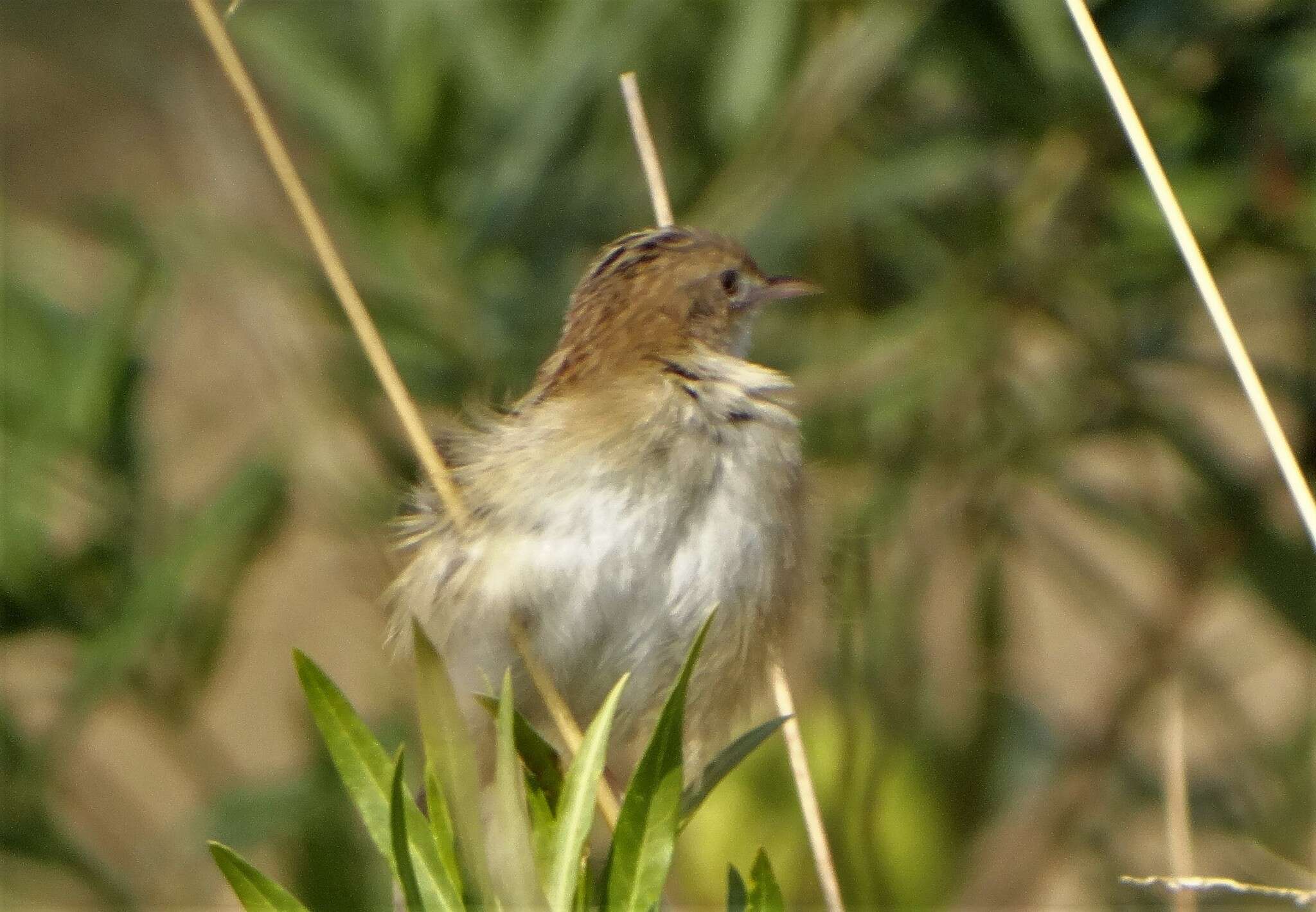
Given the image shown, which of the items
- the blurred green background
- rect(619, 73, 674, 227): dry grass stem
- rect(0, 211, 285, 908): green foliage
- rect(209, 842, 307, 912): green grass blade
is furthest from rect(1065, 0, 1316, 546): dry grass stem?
rect(0, 211, 285, 908): green foliage

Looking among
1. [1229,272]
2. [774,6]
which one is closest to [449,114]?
[774,6]

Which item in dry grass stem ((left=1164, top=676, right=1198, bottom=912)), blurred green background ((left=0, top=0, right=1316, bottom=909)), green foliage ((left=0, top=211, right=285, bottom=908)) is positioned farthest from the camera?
green foliage ((left=0, top=211, right=285, bottom=908))

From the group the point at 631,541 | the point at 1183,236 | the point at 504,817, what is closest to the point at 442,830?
the point at 504,817

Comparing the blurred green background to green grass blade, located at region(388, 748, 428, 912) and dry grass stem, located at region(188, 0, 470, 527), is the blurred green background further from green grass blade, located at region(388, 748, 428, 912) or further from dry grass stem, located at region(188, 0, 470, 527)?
green grass blade, located at region(388, 748, 428, 912)

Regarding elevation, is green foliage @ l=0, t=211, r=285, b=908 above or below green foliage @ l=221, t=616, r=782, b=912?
above

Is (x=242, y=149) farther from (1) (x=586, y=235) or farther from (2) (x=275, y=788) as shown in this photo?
(2) (x=275, y=788)

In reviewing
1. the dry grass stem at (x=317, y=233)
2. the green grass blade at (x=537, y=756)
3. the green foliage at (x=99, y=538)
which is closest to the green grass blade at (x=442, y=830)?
the green grass blade at (x=537, y=756)

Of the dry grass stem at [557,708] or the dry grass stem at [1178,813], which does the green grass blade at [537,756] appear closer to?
the dry grass stem at [557,708]
